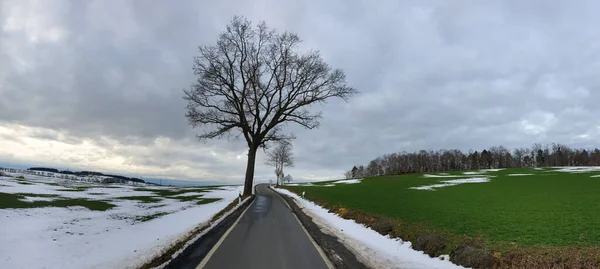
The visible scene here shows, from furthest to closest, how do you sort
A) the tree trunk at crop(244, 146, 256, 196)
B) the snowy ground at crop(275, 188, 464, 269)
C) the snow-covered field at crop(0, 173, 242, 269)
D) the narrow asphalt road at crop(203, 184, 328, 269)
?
1. the tree trunk at crop(244, 146, 256, 196)
2. the snow-covered field at crop(0, 173, 242, 269)
3. the snowy ground at crop(275, 188, 464, 269)
4. the narrow asphalt road at crop(203, 184, 328, 269)

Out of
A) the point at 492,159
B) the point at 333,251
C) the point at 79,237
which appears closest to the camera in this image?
the point at 333,251

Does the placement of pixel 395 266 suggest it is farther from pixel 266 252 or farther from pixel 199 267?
pixel 199 267

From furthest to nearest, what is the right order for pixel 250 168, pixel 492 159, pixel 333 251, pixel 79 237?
pixel 492 159, pixel 250 168, pixel 79 237, pixel 333 251

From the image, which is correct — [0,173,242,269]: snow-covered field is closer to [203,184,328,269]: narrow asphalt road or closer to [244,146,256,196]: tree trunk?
[203,184,328,269]: narrow asphalt road

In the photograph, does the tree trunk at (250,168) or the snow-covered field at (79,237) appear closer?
the snow-covered field at (79,237)

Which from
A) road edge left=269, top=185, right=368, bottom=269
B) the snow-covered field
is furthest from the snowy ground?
the snow-covered field

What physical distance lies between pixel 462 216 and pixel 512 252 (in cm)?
919

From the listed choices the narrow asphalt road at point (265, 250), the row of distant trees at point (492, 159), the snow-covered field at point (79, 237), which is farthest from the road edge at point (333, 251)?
the row of distant trees at point (492, 159)

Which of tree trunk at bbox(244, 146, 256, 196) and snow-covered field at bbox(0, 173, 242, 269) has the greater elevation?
tree trunk at bbox(244, 146, 256, 196)

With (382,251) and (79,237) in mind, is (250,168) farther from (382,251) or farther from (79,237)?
(382,251)

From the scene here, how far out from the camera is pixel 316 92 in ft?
116

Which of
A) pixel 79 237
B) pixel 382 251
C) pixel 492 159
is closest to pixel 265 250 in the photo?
pixel 382 251

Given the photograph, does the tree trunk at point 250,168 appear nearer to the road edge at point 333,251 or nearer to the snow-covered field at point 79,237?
the snow-covered field at point 79,237

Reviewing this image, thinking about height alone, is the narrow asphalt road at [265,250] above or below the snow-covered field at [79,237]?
above
